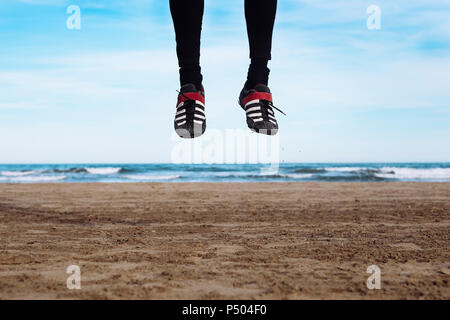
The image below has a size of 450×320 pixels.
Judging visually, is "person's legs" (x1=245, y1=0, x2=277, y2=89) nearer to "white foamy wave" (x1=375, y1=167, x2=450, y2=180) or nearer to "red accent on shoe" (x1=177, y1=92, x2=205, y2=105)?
"red accent on shoe" (x1=177, y1=92, x2=205, y2=105)

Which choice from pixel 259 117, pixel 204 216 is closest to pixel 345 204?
pixel 204 216

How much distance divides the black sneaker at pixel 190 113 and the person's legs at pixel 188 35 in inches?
2.6

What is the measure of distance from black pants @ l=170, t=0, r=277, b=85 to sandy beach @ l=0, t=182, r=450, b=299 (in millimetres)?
1972

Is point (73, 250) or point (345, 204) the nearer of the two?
point (73, 250)

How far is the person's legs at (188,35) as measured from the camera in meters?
2.47

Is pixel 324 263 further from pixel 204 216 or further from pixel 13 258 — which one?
pixel 204 216

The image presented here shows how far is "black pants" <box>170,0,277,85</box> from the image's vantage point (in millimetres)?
2484

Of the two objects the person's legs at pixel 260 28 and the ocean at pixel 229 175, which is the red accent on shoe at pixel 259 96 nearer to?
the person's legs at pixel 260 28

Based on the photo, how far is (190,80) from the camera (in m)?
2.74

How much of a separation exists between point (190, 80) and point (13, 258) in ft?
11.9

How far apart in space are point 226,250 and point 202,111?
3148 mm
